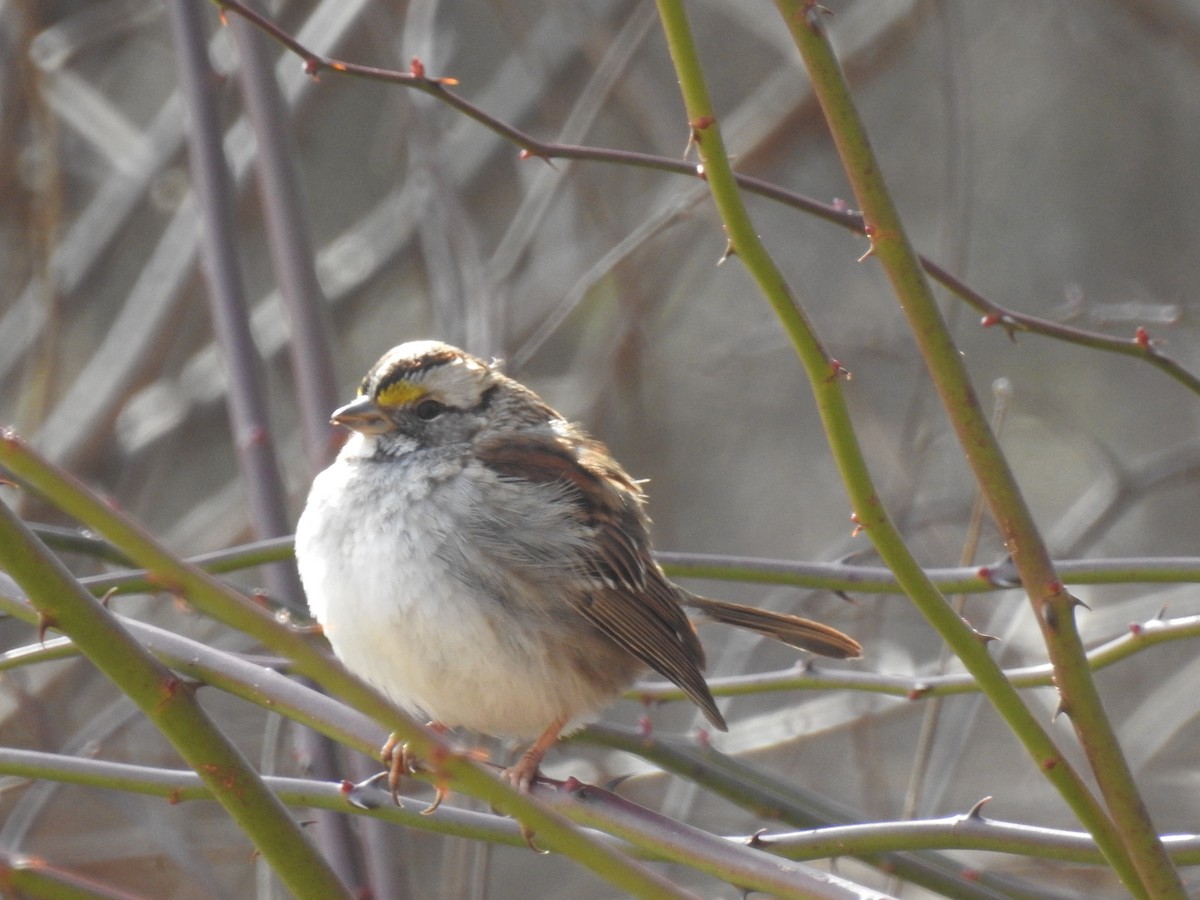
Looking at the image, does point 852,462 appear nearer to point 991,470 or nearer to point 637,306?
point 991,470

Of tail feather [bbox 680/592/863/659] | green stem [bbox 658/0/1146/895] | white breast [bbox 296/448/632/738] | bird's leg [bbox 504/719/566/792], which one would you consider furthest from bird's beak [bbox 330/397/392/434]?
green stem [bbox 658/0/1146/895]

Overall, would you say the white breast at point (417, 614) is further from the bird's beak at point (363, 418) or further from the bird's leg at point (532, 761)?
the bird's beak at point (363, 418)

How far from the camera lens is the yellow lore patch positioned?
3312 mm

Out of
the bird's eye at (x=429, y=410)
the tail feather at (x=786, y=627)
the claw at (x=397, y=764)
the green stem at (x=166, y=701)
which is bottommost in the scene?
the claw at (x=397, y=764)

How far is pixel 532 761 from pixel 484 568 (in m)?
0.38

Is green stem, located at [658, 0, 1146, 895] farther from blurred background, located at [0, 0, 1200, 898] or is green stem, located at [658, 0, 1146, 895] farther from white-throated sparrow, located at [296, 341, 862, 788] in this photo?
blurred background, located at [0, 0, 1200, 898]

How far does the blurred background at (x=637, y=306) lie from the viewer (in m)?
4.39

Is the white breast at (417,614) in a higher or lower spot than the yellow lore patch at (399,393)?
lower

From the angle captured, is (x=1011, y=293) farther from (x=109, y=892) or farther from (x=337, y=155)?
(x=109, y=892)

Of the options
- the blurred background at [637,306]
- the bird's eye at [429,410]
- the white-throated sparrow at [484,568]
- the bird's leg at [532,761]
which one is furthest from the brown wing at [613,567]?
the blurred background at [637,306]

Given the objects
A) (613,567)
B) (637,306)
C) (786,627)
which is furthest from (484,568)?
(637,306)

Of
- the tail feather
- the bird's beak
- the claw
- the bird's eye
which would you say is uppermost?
the bird's eye

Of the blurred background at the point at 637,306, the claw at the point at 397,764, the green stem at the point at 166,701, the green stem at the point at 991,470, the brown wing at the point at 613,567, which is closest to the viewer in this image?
the green stem at the point at 166,701

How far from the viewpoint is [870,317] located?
6.59 metres
